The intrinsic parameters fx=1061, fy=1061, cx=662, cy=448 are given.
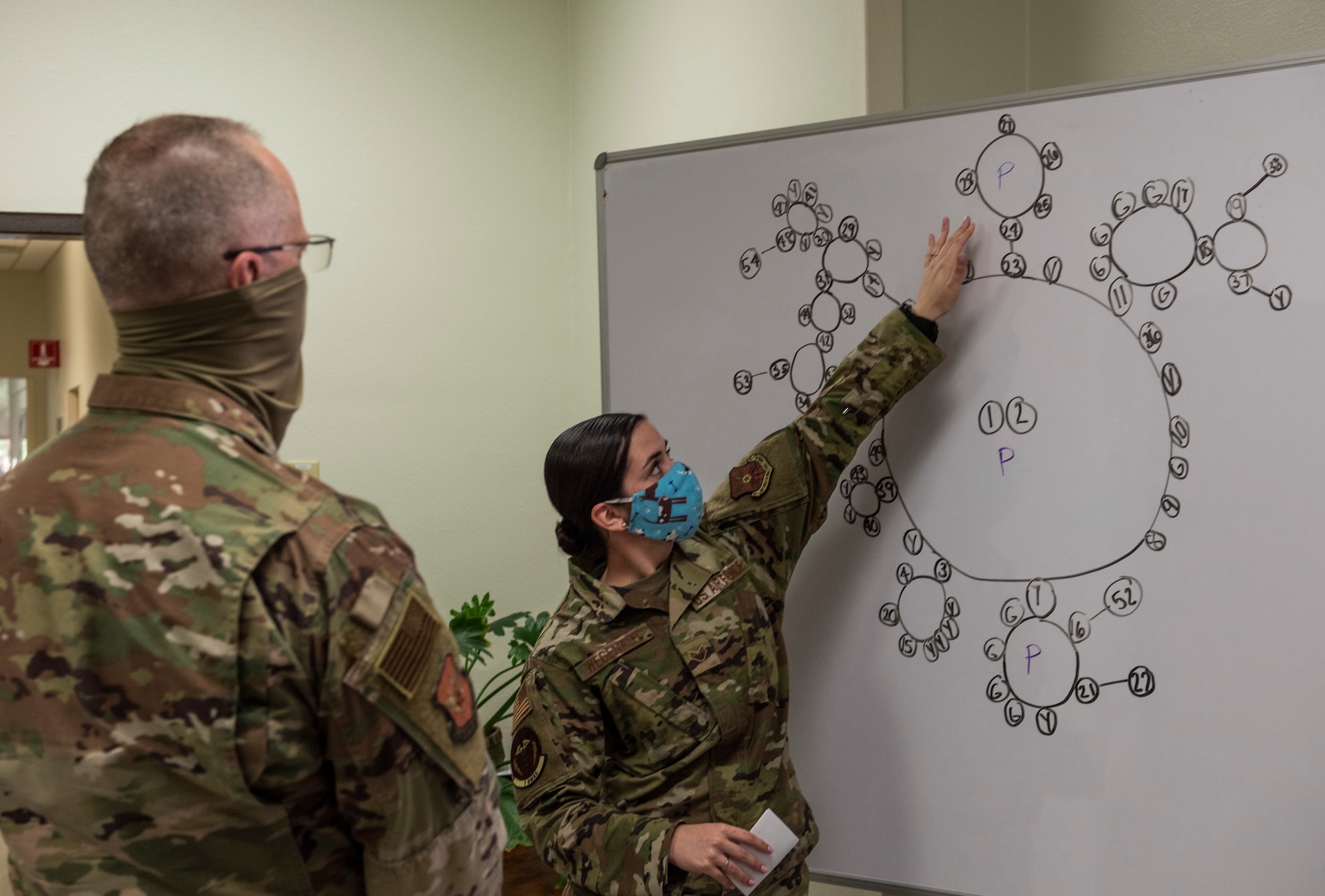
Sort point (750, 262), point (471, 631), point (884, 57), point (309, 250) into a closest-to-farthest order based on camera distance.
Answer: point (309, 250), point (750, 262), point (884, 57), point (471, 631)

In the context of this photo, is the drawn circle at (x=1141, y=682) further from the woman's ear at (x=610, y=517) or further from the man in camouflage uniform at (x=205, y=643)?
the man in camouflage uniform at (x=205, y=643)

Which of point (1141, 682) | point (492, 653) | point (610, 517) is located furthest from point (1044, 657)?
point (492, 653)

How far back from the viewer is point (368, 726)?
920 millimetres

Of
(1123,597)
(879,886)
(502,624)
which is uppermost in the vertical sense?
(1123,597)

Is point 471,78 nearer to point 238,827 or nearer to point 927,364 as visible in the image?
point 927,364

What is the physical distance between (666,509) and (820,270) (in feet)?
1.86

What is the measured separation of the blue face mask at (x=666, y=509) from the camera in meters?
1.73

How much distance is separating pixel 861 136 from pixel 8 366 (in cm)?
282

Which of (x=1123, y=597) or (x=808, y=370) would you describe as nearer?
(x=1123, y=597)

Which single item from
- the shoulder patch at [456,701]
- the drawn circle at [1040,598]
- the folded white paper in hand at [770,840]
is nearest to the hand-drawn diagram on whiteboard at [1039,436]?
the drawn circle at [1040,598]

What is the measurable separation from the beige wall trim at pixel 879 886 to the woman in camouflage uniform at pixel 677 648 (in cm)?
17

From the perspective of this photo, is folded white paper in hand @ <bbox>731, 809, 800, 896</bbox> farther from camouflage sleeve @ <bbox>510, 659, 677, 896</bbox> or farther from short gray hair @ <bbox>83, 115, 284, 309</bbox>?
short gray hair @ <bbox>83, 115, 284, 309</bbox>

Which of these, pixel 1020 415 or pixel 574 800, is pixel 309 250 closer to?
pixel 574 800

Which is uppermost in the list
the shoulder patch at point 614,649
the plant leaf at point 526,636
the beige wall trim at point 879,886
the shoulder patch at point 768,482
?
the shoulder patch at point 768,482
